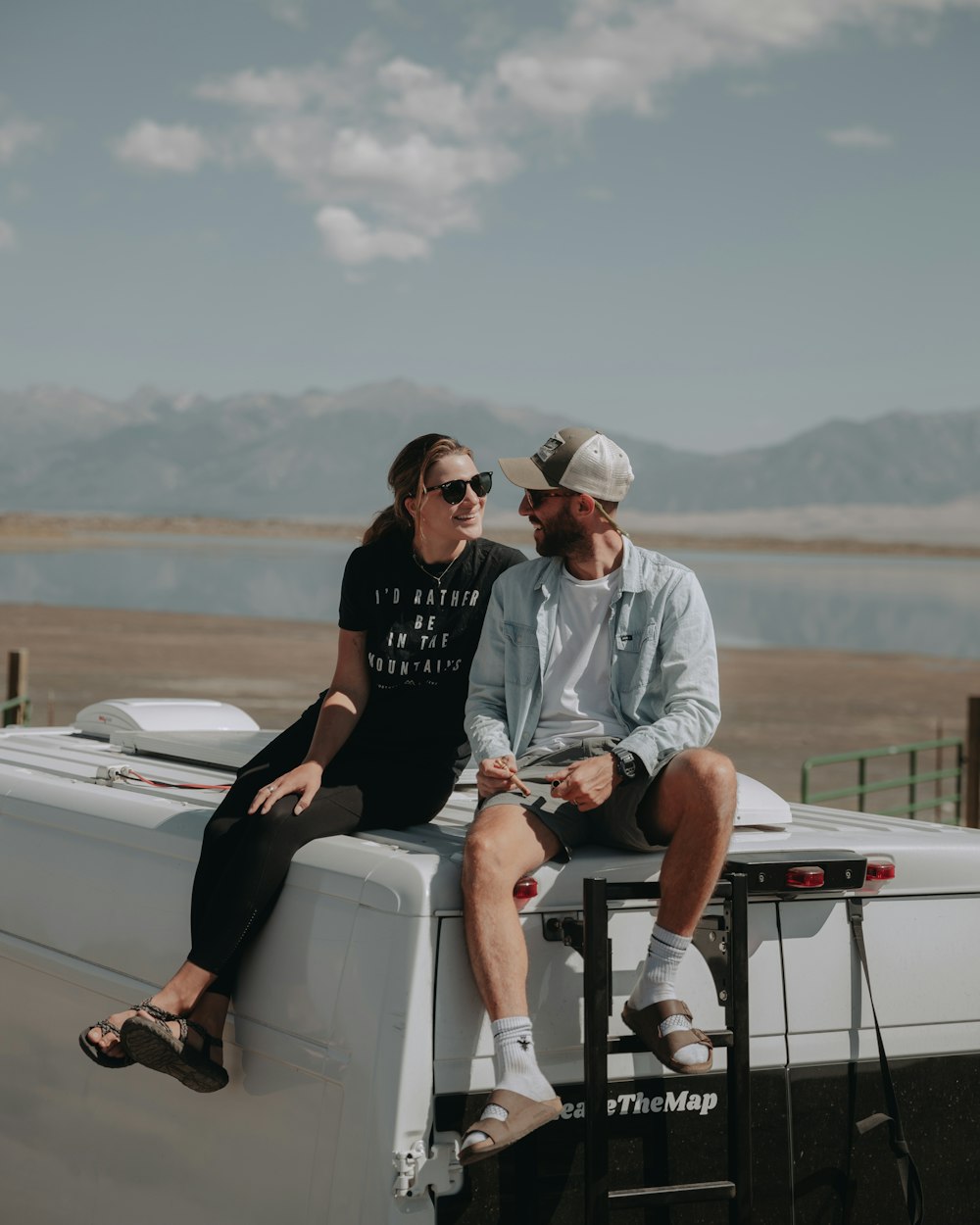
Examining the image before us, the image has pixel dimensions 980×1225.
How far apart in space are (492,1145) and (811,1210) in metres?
0.98

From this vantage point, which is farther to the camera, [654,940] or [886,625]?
[886,625]

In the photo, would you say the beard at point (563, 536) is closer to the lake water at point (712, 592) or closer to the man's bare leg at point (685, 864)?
the man's bare leg at point (685, 864)

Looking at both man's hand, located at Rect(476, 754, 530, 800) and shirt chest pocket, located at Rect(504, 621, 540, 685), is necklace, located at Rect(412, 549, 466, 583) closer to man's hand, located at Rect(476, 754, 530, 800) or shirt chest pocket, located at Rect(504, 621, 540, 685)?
shirt chest pocket, located at Rect(504, 621, 540, 685)

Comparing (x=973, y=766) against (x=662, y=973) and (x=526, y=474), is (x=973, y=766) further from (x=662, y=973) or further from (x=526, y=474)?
(x=662, y=973)

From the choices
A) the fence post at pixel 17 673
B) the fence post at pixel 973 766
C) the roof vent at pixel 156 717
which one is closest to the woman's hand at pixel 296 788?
the roof vent at pixel 156 717

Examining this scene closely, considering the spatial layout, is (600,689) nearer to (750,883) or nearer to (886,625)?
(750,883)

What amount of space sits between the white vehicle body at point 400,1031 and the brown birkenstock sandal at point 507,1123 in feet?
0.24

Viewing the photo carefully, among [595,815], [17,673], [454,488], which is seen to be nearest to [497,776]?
[595,815]

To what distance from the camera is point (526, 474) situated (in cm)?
450

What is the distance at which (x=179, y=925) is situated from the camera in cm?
396

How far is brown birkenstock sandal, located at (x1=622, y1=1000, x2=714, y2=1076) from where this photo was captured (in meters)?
3.48

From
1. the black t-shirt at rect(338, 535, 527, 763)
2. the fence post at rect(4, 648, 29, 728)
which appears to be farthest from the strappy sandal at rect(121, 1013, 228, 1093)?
the fence post at rect(4, 648, 29, 728)

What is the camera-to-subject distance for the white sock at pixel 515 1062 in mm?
3318

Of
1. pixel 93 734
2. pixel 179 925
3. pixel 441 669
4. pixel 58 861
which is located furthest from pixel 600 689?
pixel 93 734
